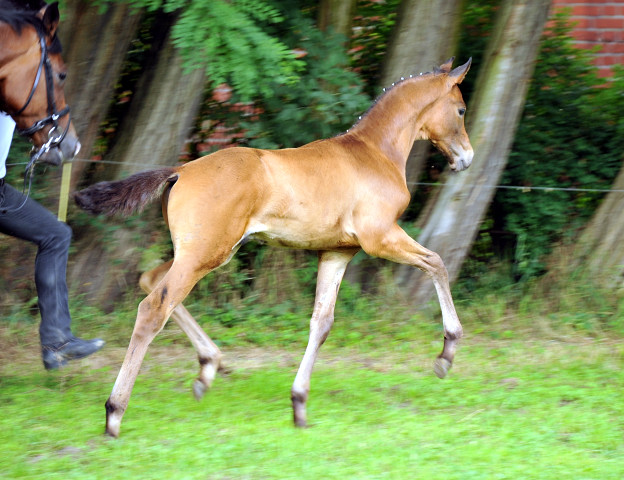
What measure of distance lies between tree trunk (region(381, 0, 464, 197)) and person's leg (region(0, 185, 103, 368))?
11.6 ft

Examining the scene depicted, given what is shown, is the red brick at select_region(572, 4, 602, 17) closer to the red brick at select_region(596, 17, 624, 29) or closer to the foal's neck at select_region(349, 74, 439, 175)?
the red brick at select_region(596, 17, 624, 29)

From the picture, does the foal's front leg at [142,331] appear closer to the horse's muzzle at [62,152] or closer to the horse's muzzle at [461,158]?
the horse's muzzle at [62,152]

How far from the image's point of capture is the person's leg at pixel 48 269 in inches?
196

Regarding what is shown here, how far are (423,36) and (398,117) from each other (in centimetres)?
186

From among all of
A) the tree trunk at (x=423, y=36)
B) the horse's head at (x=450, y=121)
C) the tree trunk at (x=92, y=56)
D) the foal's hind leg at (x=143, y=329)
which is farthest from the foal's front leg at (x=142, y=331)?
the tree trunk at (x=423, y=36)

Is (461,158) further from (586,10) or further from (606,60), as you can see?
(586,10)

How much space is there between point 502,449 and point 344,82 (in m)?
3.63

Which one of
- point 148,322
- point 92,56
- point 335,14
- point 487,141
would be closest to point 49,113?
point 148,322

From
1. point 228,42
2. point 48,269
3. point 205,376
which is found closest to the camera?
point 48,269

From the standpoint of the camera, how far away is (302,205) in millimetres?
4965

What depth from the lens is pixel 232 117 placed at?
735 cm

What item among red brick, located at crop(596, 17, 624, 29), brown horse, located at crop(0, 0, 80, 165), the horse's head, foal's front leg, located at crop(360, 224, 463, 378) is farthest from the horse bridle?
red brick, located at crop(596, 17, 624, 29)

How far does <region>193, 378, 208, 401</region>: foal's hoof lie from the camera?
207 inches

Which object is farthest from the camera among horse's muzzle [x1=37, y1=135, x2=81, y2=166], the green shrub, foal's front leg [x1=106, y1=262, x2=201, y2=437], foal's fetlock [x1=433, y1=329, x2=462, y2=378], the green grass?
the green shrub
